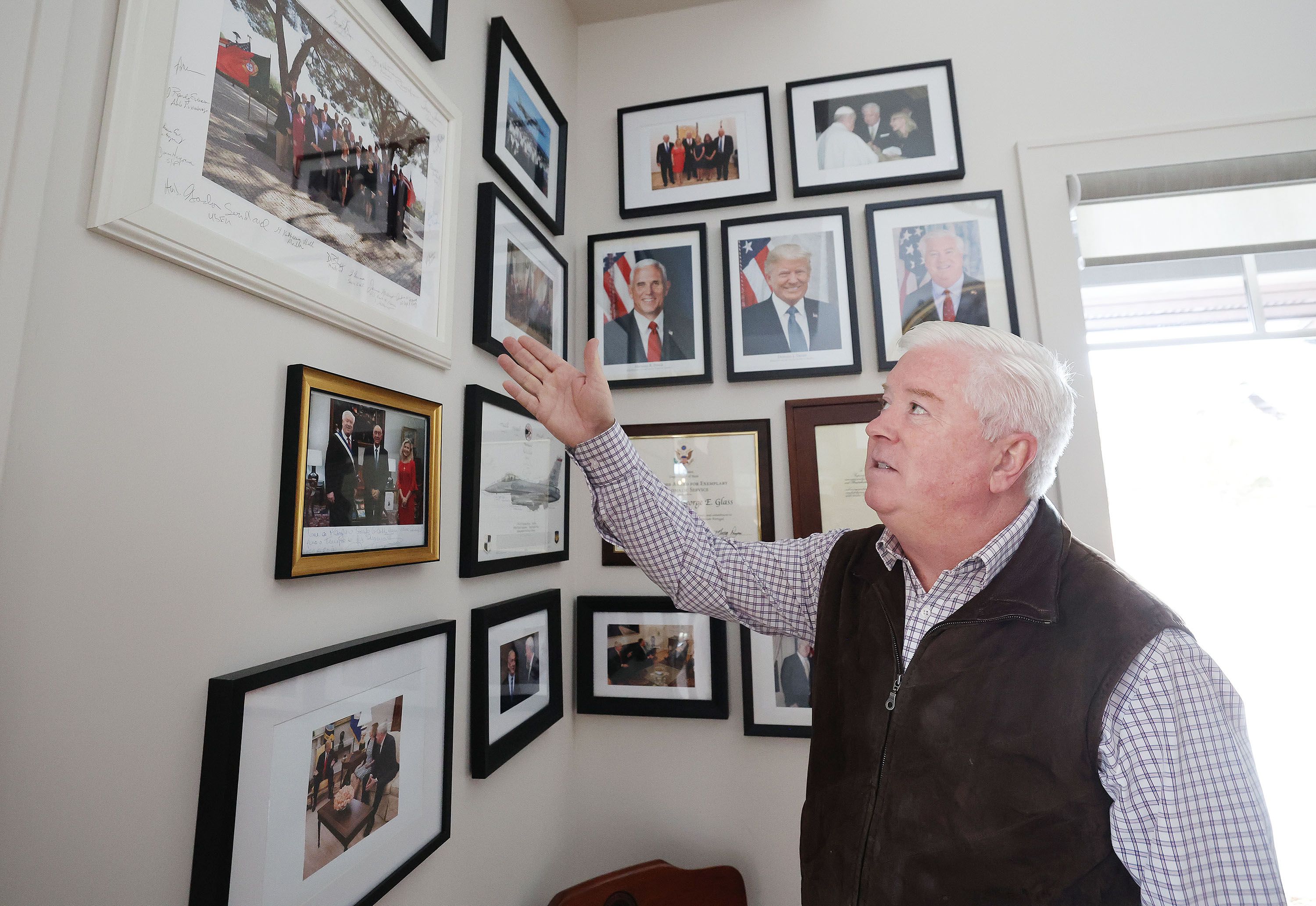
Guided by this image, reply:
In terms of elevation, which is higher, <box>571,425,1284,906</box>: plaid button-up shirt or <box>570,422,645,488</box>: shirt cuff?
<box>570,422,645,488</box>: shirt cuff

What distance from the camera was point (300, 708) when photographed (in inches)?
30.0

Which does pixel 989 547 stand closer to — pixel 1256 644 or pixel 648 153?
pixel 1256 644

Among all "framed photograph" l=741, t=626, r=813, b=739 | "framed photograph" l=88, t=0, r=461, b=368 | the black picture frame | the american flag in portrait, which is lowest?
"framed photograph" l=741, t=626, r=813, b=739

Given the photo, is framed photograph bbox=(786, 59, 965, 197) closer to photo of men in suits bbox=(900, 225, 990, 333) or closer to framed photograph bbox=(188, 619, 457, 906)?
photo of men in suits bbox=(900, 225, 990, 333)

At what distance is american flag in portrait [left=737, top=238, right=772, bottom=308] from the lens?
1728mm

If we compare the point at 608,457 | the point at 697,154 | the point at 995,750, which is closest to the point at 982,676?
the point at 995,750

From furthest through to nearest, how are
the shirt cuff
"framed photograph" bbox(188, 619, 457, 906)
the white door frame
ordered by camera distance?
the white door frame, the shirt cuff, "framed photograph" bbox(188, 619, 457, 906)

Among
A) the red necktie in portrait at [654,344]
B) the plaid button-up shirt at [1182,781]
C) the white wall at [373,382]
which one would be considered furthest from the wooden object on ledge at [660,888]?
the red necktie in portrait at [654,344]

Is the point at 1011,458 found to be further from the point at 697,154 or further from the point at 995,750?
the point at 697,154

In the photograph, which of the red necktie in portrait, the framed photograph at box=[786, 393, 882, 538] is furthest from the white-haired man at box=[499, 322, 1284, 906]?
the red necktie in portrait

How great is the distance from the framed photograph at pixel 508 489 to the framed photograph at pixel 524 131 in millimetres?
535

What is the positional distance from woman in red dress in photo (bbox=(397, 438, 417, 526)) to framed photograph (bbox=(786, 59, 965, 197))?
1334 mm

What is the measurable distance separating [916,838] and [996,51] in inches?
78.5

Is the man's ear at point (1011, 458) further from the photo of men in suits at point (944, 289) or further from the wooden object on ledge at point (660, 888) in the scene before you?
the wooden object on ledge at point (660, 888)
